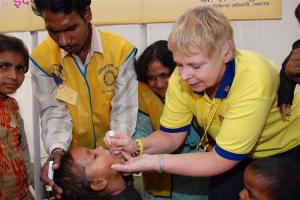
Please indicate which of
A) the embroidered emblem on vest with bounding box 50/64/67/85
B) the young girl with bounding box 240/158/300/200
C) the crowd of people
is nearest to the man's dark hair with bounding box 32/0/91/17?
the crowd of people

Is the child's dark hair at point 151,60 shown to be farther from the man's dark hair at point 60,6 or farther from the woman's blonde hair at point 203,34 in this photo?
the woman's blonde hair at point 203,34

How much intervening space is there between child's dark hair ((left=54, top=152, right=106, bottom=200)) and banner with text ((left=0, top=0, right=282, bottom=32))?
119 centimetres

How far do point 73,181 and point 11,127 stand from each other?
47 centimetres

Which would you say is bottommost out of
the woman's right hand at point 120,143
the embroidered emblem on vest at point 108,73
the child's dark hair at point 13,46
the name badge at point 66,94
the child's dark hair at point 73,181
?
the child's dark hair at point 73,181

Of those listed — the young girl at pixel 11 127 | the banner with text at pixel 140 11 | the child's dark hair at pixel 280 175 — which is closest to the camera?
the child's dark hair at pixel 280 175

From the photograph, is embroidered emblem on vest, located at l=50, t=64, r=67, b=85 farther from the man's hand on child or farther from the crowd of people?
the man's hand on child

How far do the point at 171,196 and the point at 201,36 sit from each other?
119cm

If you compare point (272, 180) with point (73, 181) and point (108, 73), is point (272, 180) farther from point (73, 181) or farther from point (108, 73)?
point (108, 73)

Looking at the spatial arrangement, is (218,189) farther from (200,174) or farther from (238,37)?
(238,37)

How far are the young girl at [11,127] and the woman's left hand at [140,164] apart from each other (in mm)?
579

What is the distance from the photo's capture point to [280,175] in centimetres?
143

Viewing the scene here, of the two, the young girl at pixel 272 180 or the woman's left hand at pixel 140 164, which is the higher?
the woman's left hand at pixel 140 164

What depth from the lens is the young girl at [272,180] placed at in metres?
1.40

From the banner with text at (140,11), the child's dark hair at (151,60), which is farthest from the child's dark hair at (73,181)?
the banner with text at (140,11)
